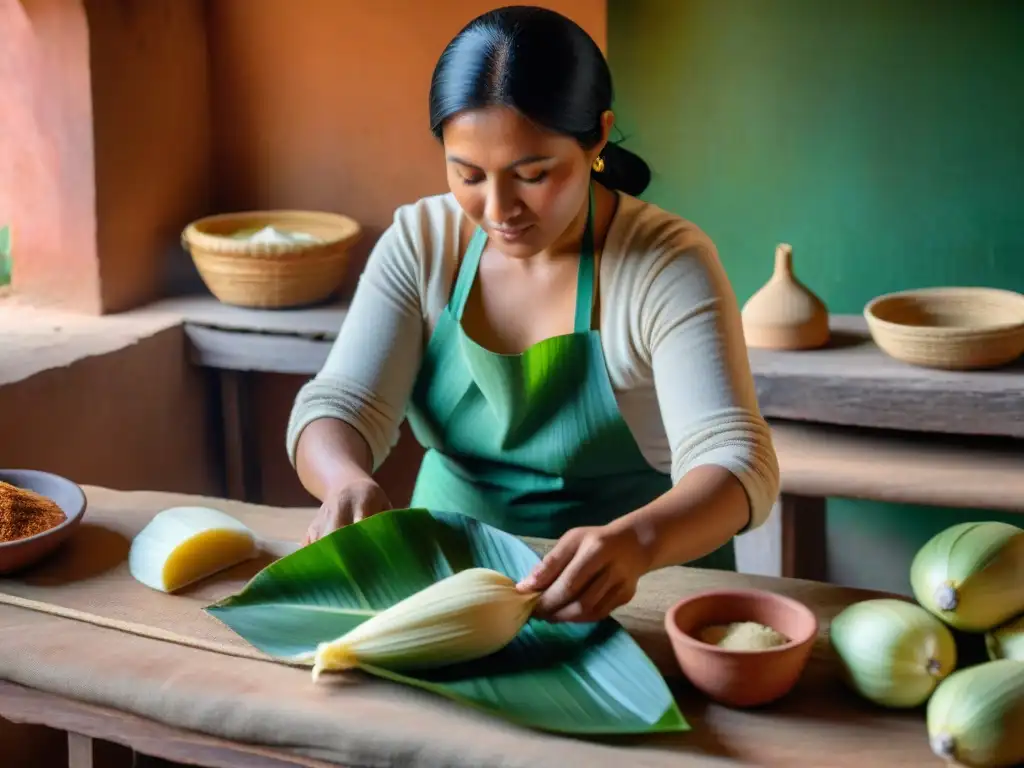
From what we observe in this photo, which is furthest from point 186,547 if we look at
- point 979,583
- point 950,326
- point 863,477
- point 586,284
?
point 950,326

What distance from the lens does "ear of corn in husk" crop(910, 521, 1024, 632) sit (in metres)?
1.24

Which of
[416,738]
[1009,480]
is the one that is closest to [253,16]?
[1009,480]

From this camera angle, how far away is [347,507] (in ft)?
4.98

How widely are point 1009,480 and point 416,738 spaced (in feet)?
5.13

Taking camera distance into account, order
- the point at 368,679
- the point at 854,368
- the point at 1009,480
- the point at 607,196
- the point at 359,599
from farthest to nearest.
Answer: the point at 854,368
the point at 1009,480
the point at 607,196
the point at 359,599
the point at 368,679

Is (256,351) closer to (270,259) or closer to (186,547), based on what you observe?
(270,259)

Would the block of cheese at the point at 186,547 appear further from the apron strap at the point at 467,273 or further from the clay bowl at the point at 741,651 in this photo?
the clay bowl at the point at 741,651

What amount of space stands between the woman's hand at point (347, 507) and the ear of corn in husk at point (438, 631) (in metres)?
0.24

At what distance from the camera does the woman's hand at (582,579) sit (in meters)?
1.30

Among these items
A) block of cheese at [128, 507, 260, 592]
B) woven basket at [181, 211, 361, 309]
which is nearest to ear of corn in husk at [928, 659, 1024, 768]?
block of cheese at [128, 507, 260, 592]

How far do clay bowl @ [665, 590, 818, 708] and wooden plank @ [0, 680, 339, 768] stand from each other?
1.22ft

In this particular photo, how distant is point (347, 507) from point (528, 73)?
22.9 inches

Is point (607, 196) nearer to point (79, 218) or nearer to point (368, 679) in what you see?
point (368, 679)

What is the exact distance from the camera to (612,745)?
1.14 metres
